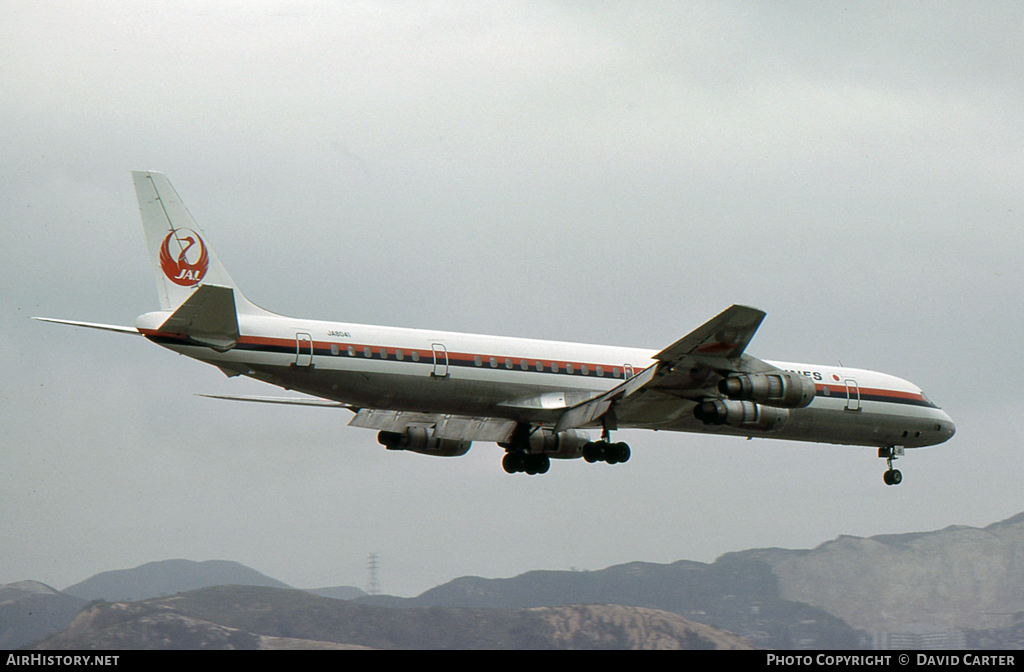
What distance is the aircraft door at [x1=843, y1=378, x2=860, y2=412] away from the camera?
41.9 metres

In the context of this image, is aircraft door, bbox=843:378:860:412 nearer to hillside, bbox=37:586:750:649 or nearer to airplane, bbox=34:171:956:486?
airplane, bbox=34:171:956:486

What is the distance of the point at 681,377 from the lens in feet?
118

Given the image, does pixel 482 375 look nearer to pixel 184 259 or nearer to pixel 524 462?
pixel 524 462

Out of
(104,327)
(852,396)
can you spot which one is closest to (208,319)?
(104,327)

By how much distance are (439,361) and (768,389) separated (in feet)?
33.2

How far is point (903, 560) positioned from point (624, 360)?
96.6 meters

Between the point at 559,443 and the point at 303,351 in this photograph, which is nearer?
the point at 303,351

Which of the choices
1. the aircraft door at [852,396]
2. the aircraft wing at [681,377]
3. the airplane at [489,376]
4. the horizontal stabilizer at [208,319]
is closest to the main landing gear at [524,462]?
the airplane at [489,376]

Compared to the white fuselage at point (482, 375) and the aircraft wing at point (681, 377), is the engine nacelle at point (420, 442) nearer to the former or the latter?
the white fuselage at point (482, 375)

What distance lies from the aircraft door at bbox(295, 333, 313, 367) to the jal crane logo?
3.72 meters

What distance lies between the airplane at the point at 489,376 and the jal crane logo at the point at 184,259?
4 centimetres

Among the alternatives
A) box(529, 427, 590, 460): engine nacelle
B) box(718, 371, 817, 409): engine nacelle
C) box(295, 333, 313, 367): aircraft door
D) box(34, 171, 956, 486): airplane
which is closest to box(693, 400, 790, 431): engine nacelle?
box(34, 171, 956, 486): airplane
